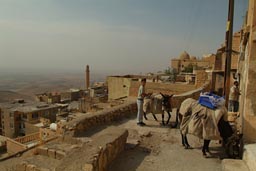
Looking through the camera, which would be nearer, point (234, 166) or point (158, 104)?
point (234, 166)

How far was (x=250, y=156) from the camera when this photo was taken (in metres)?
4.08

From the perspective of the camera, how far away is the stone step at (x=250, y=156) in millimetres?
3816

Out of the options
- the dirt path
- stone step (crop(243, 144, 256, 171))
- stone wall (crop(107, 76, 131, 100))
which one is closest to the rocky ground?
the dirt path

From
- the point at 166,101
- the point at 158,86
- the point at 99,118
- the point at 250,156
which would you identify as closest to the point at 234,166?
the point at 250,156

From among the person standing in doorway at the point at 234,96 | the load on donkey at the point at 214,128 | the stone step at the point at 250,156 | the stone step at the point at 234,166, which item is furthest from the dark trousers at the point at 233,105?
the stone step at the point at 234,166

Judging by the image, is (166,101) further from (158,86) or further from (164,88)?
(158,86)

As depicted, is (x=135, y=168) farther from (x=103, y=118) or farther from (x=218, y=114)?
(x=103, y=118)

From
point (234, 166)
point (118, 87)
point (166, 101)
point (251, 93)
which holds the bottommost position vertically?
point (118, 87)

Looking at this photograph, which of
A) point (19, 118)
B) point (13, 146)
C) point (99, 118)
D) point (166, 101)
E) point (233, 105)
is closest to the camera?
point (99, 118)

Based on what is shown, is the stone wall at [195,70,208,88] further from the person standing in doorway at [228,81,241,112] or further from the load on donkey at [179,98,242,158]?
the load on donkey at [179,98,242,158]

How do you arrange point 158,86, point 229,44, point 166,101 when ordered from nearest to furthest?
point 229,44 < point 166,101 < point 158,86

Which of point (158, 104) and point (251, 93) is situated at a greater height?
point (251, 93)

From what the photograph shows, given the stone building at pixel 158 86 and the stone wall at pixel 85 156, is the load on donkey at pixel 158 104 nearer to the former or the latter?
the stone wall at pixel 85 156

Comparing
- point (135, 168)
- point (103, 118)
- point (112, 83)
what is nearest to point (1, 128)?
point (112, 83)
